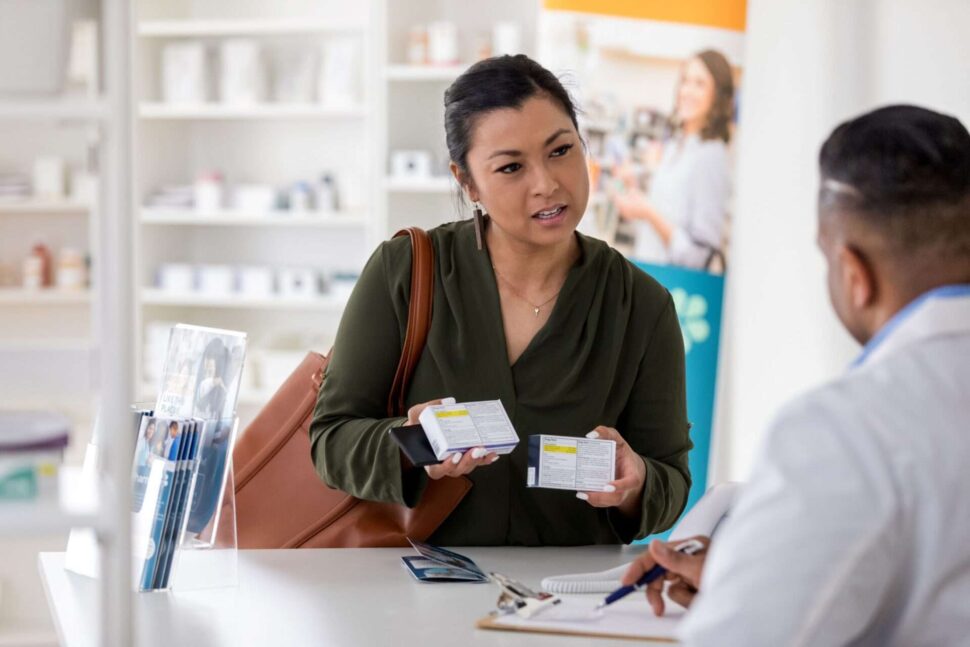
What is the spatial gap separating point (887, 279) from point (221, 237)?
16.2 ft

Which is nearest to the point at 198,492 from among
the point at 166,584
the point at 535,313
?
the point at 166,584

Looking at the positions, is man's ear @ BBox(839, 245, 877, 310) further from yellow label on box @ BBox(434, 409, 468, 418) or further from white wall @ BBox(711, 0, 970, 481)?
white wall @ BBox(711, 0, 970, 481)

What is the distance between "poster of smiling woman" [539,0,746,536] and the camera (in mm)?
4078

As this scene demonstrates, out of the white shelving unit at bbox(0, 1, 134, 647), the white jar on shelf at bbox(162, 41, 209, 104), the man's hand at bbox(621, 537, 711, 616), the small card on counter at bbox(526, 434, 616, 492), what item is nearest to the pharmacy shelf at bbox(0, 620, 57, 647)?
the white jar on shelf at bbox(162, 41, 209, 104)

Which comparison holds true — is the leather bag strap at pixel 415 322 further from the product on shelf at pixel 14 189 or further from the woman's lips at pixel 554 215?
the product on shelf at pixel 14 189

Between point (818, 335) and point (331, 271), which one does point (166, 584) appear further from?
point (331, 271)

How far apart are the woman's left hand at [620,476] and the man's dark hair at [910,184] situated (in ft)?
2.49

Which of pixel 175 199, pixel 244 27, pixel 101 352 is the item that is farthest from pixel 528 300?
pixel 175 199

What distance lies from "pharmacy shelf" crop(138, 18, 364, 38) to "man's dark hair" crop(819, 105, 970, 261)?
4.09m

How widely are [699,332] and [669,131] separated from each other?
719 mm

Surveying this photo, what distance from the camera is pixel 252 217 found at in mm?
5297

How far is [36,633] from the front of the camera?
4.75 m

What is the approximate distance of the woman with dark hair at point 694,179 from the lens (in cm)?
407

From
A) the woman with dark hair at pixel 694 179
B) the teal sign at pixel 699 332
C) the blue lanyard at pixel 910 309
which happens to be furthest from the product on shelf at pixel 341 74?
the blue lanyard at pixel 910 309
